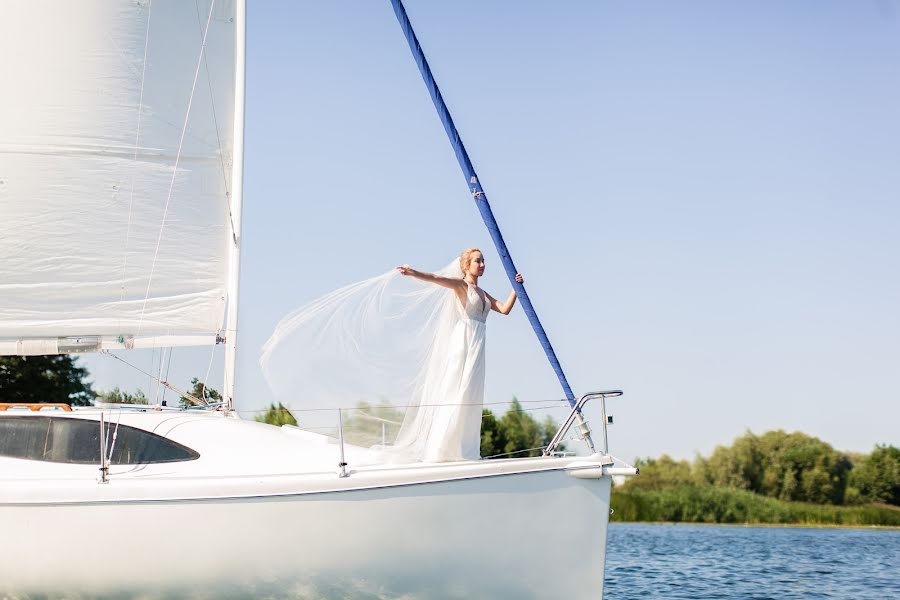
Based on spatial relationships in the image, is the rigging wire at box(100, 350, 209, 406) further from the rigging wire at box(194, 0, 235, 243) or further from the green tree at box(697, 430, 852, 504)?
the green tree at box(697, 430, 852, 504)

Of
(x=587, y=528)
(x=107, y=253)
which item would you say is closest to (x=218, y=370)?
(x=107, y=253)

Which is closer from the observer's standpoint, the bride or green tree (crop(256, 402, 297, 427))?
the bride

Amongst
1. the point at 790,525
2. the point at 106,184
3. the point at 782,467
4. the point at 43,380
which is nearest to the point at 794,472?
the point at 782,467

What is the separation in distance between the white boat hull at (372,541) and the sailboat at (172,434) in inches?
0.6

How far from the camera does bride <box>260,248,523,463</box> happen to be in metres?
8.34

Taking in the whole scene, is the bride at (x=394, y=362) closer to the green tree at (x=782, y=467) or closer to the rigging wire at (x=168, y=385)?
the rigging wire at (x=168, y=385)

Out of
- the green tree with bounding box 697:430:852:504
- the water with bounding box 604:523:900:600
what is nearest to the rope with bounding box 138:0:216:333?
the water with bounding box 604:523:900:600

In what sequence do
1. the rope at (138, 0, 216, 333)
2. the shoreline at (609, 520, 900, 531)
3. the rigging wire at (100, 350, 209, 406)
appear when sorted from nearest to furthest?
the rope at (138, 0, 216, 333) → the rigging wire at (100, 350, 209, 406) → the shoreline at (609, 520, 900, 531)

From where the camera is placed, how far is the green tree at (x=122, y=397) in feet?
35.9

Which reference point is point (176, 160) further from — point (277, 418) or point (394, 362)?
point (394, 362)

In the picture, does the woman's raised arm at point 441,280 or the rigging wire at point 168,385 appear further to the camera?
the rigging wire at point 168,385

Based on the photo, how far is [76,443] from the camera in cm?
873

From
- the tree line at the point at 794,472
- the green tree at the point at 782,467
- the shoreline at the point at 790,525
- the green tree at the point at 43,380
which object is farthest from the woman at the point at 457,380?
the green tree at the point at 782,467

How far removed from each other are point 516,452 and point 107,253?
16.1 feet
